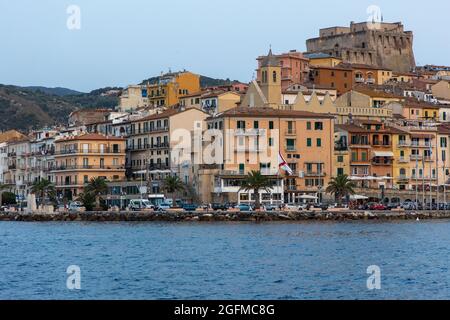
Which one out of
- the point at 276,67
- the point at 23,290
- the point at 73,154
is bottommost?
the point at 23,290

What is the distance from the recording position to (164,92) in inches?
5418

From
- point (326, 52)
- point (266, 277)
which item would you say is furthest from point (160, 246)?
point (326, 52)

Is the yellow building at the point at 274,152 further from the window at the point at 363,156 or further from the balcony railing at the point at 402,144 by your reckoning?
the balcony railing at the point at 402,144

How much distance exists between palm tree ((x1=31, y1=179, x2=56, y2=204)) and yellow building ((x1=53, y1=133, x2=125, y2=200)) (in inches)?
59.0

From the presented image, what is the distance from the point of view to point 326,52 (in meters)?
162

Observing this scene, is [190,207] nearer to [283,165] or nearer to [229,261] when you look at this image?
[283,165]

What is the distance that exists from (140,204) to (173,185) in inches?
134

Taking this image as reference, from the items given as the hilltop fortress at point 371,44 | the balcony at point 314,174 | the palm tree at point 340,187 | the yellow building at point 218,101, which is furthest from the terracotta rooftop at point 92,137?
the hilltop fortress at point 371,44

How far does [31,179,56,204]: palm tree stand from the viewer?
113 metres

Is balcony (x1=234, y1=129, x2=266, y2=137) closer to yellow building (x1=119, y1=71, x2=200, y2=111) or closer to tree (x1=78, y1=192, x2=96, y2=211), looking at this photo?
tree (x1=78, y1=192, x2=96, y2=211)

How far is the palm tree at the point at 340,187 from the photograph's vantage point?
323ft

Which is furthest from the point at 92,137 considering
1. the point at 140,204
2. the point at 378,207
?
the point at 378,207

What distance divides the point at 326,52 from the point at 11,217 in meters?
67.7
